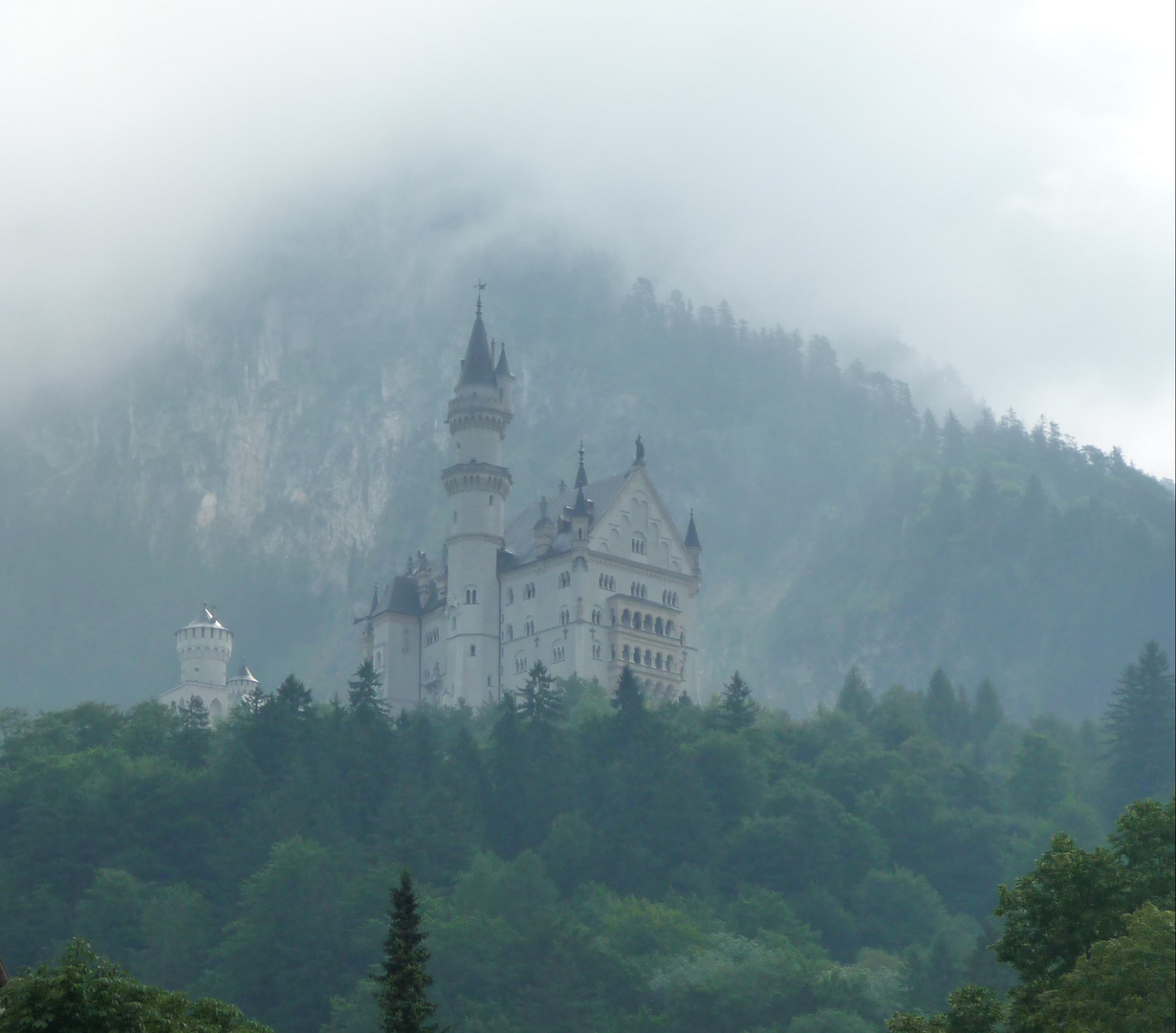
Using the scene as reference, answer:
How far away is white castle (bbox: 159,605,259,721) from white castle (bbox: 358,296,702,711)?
2031 centimetres

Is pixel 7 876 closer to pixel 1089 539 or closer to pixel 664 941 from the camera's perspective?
pixel 664 941

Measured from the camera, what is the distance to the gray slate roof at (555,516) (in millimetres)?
121500

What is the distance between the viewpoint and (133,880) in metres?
84.9

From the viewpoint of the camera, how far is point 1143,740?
4373 inches

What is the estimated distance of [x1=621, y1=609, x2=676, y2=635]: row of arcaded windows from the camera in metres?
121

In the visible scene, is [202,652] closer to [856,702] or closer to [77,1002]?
[856,702]

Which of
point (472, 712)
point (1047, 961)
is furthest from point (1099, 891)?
point (472, 712)

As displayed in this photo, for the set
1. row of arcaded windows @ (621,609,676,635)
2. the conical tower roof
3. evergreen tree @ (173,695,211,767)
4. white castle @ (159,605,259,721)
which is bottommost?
evergreen tree @ (173,695,211,767)

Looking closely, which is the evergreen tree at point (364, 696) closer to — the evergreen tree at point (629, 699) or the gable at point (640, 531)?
the evergreen tree at point (629, 699)

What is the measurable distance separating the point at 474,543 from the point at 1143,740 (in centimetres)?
3810

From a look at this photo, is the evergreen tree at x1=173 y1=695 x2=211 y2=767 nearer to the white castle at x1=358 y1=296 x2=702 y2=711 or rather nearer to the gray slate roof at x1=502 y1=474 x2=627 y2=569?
the white castle at x1=358 y1=296 x2=702 y2=711

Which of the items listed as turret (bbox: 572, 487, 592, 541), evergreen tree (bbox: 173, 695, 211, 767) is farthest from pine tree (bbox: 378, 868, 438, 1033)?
turret (bbox: 572, 487, 592, 541)

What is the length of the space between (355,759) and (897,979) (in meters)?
29.6

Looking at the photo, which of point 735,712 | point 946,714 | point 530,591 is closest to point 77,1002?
point 735,712
